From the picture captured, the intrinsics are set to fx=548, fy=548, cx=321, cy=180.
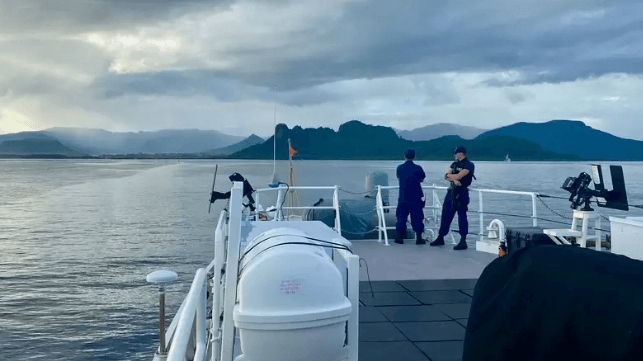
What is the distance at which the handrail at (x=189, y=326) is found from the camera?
266 centimetres

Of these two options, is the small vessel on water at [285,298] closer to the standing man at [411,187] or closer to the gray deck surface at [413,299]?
the gray deck surface at [413,299]

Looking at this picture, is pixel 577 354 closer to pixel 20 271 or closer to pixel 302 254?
pixel 302 254

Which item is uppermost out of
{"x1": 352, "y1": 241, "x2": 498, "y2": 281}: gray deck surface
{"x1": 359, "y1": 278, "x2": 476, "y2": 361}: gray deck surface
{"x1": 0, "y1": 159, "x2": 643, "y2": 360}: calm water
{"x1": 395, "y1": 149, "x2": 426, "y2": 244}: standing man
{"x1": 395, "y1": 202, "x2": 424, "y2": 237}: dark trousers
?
{"x1": 395, "y1": 149, "x2": 426, "y2": 244}: standing man

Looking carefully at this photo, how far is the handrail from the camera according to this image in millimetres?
2664

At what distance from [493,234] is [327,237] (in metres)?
7.65

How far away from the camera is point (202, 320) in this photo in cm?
471

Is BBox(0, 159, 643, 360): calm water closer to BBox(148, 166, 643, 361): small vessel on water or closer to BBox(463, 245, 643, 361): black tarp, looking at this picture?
BBox(148, 166, 643, 361): small vessel on water

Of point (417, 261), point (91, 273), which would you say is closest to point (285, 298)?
point (417, 261)

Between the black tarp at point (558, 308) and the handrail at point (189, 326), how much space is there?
1470mm

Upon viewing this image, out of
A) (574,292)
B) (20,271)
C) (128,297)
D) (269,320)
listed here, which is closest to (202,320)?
(269,320)

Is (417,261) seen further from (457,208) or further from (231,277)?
(231,277)

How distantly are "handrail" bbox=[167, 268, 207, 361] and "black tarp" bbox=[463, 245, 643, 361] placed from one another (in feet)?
4.82

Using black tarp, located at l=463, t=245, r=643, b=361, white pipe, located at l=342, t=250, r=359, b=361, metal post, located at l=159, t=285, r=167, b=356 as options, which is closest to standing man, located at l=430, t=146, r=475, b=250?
metal post, located at l=159, t=285, r=167, b=356

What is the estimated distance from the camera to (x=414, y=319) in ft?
20.1
